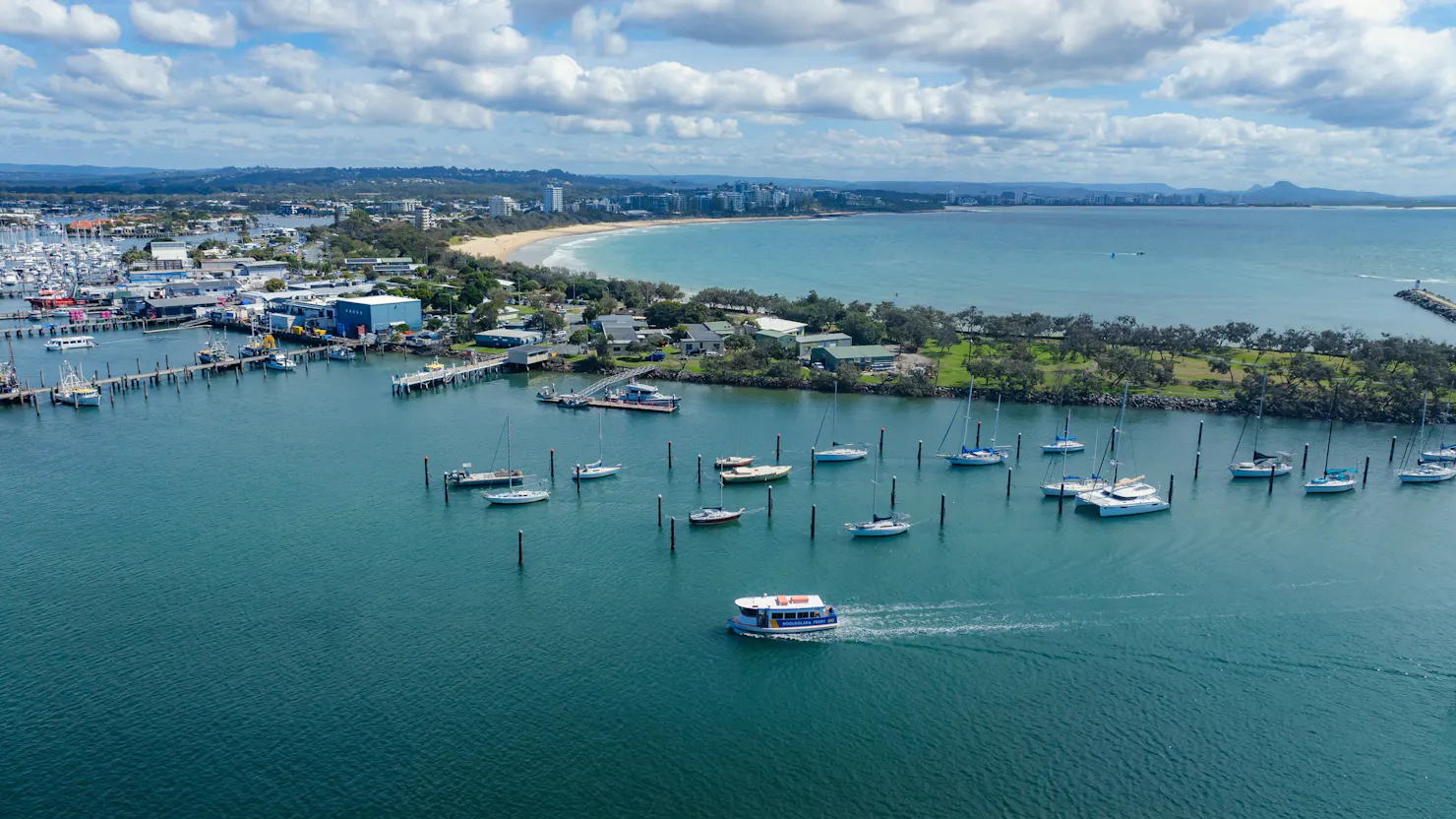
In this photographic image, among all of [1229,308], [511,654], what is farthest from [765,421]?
[1229,308]

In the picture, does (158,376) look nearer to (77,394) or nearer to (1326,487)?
(77,394)

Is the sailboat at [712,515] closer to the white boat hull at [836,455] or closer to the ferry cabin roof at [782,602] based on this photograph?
the ferry cabin roof at [782,602]

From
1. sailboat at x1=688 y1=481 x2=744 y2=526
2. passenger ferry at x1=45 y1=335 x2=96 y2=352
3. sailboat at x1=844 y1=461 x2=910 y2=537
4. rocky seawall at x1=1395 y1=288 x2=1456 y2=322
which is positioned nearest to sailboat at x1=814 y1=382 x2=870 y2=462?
sailboat at x1=844 y1=461 x2=910 y2=537

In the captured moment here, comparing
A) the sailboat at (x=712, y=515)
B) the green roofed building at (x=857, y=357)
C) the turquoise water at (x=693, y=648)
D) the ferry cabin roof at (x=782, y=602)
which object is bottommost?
the turquoise water at (x=693, y=648)

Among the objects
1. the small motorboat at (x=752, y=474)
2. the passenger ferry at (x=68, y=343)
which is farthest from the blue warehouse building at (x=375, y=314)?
the small motorboat at (x=752, y=474)

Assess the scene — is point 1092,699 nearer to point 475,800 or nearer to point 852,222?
point 475,800

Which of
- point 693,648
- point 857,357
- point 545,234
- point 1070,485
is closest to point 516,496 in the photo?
point 693,648
